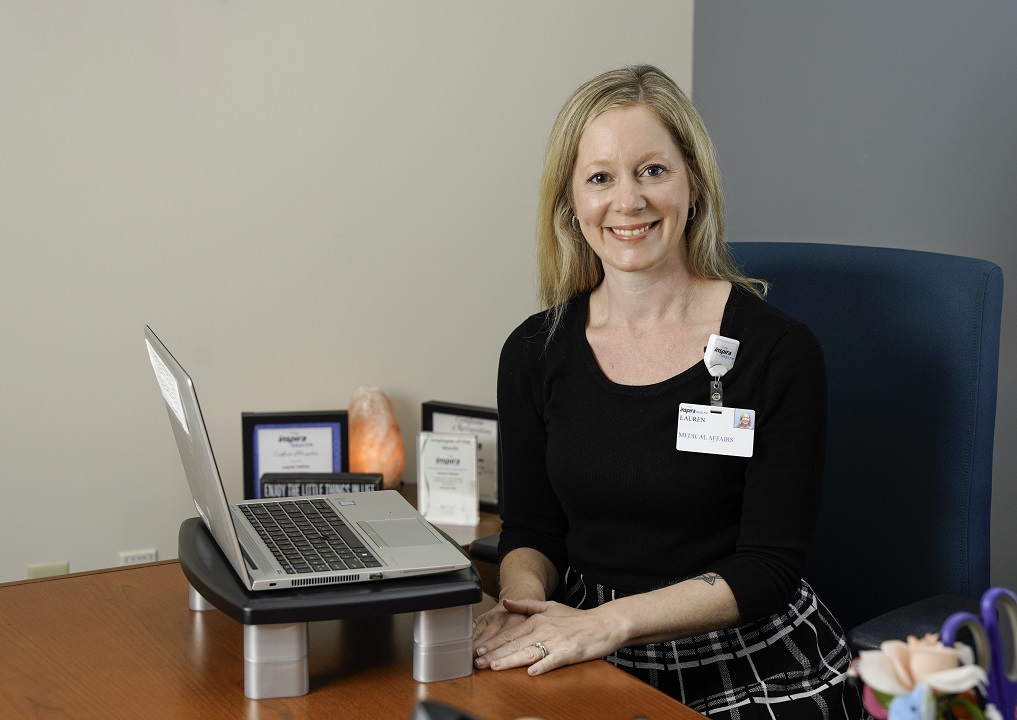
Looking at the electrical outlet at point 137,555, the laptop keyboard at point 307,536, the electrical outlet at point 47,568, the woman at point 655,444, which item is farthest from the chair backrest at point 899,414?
the electrical outlet at point 47,568

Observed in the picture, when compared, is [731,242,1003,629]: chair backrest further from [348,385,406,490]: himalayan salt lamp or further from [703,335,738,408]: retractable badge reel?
[348,385,406,490]: himalayan salt lamp

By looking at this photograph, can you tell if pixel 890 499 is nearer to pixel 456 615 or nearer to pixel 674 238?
pixel 674 238

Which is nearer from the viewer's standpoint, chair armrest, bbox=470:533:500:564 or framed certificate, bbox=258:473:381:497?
chair armrest, bbox=470:533:500:564

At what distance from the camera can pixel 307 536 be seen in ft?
4.39

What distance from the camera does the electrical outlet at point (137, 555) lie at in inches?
91.7

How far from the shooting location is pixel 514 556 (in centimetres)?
172

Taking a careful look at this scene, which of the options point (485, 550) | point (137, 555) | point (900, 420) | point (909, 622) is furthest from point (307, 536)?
point (137, 555)

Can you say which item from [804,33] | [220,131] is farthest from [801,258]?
[220,131]

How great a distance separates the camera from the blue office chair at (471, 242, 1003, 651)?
1.59m

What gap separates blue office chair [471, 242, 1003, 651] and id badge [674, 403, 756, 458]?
0.91 feet

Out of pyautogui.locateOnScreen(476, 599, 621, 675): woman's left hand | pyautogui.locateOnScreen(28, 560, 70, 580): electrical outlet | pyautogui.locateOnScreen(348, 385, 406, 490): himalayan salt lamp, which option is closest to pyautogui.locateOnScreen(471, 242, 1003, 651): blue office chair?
pyautogui.locateOnScreen(476, 599, 621, 675): woman's left hand

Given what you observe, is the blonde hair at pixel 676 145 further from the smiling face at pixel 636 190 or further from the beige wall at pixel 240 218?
the beige wall at pixel 240 218

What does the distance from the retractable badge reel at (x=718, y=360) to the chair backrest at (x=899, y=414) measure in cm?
27

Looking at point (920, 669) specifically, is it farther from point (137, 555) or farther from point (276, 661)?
point (137, 555)
